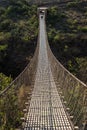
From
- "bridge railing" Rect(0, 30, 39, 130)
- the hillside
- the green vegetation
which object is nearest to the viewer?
"bridge railing" Rect(0, 30, 39, 130)

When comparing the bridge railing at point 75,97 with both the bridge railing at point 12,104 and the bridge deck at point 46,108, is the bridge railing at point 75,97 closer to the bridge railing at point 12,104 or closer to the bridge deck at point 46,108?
the bridge deck at point 46,108

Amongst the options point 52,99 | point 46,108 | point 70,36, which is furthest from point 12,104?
point 70,36

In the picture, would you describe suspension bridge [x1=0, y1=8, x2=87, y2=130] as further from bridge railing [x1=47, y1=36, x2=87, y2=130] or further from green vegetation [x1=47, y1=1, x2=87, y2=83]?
green vegetation [x1=47, y1=1, x2=87, y2=83]

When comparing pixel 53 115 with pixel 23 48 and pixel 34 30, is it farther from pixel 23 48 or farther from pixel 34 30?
pixel 34 30

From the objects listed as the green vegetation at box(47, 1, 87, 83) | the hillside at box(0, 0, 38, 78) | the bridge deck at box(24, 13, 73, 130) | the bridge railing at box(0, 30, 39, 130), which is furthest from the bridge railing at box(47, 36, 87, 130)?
the hillside at box(0, 0, 38, 78)

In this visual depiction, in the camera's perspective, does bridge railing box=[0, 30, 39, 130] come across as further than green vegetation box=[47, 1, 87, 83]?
No

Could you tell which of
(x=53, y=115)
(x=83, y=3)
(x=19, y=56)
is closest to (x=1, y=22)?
(x=19, y=56)

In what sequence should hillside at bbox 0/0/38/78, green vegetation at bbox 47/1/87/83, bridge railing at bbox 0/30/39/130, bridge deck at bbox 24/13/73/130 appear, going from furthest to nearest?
hillside at bbox 0/0/38/78, green vegetation at bbox 47/1/87/83, bridge deck at bbox 24/13/73/130, bridge railing at bbox 0/30/39/130

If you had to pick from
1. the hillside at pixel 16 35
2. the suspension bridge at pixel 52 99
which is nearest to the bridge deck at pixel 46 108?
the suspension bridge at pixel 52 99

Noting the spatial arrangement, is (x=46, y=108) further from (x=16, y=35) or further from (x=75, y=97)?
(x=16, y=35)

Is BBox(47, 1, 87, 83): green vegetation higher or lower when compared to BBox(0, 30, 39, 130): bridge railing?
lower
